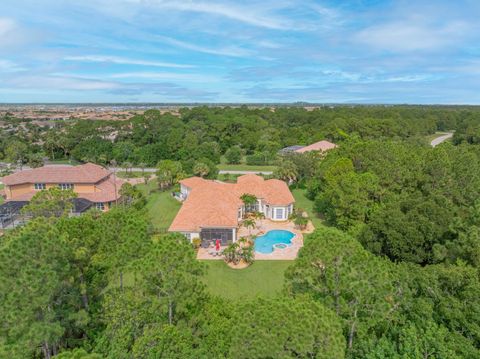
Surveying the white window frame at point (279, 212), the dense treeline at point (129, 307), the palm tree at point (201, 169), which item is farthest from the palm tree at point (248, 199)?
the dense treeline at point (129, 307)

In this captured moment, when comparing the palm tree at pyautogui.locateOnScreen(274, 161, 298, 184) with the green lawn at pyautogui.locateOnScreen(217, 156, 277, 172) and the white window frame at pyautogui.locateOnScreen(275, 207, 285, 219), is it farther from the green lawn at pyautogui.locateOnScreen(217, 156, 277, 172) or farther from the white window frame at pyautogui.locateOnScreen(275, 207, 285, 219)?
the green lawn at pyautogui.locateOnScreen(217, 156, 277, 172)

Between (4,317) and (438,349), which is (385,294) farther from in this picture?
(4,317)

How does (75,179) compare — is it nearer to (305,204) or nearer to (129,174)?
(129,174)

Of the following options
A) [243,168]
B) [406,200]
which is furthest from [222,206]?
[243,168]

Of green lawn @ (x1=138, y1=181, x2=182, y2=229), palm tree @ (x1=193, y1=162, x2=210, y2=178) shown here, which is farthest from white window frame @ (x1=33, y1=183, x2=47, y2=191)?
palm tree @ (x1=193, y1=162, x2=210, y2=178)

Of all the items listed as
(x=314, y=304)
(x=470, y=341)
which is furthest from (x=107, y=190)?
(x=470, y=341)
